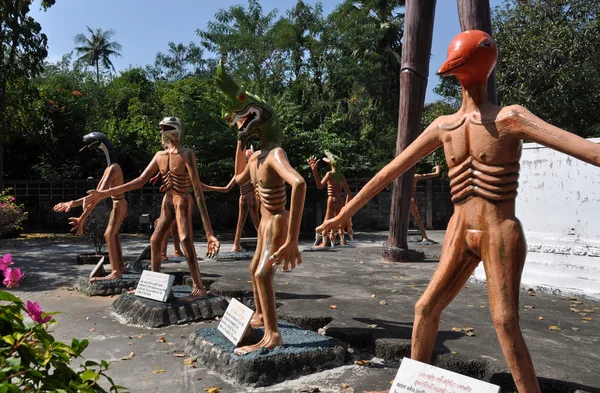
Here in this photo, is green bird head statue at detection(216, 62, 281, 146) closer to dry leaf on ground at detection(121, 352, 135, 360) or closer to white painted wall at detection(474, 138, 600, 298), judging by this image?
dry leaf on ground at detection(121, 352, 135, 360)

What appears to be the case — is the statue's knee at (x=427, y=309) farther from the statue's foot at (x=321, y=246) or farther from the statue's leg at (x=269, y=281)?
the statue's foot at (x=321, y=246)

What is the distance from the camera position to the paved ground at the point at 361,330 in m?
3.86

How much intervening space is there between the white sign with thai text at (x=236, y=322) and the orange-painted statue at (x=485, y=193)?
156cm

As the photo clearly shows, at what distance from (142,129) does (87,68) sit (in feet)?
85.6

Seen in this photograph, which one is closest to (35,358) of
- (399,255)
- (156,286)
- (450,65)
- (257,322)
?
(450,65)

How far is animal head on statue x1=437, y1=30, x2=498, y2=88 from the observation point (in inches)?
111

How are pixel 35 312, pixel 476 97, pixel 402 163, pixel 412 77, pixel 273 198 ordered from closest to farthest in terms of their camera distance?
pixel 35 312
pixel 476 97
pixel 402 163
pixel 273 198
pixel 412 77

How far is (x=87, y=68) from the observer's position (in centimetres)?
4309

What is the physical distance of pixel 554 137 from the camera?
266cm

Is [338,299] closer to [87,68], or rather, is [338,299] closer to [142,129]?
[142,129]

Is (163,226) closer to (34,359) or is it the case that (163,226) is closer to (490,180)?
(490,180)

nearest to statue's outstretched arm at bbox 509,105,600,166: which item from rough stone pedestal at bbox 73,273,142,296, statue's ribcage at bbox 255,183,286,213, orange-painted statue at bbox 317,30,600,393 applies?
orange-painted statue at bbox 317,30,600,393

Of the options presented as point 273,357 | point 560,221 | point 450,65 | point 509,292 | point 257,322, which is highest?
point 450,65

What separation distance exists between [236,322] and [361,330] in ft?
4.04
